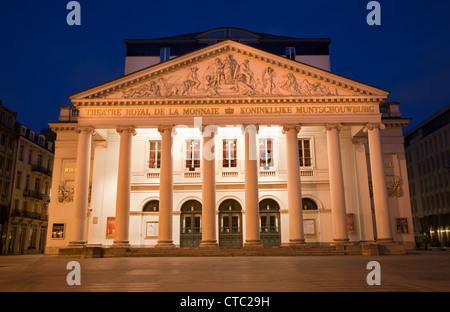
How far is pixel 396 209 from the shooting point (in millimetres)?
32000

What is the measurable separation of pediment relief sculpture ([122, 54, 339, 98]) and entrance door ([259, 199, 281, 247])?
929 cm

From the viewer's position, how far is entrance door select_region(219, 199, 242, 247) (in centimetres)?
3117

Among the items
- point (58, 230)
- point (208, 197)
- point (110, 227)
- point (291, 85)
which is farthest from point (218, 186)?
point (58, 230)

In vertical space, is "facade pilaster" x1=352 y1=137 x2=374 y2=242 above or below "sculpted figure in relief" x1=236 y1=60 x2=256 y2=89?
below

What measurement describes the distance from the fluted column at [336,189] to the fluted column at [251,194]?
5276mm

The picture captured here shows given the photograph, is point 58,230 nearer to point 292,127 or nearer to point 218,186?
point 218,186

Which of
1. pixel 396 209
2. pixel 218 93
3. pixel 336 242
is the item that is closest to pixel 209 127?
pixel 218 93

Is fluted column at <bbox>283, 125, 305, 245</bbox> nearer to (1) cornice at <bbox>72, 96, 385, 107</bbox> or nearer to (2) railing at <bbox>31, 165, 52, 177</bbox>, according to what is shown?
(1) cornice at <bbox>72, 96, 385, 107</bbox>

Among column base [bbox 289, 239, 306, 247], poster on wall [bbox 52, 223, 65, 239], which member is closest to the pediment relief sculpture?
column base [bbox 289, 239, 306, 247]

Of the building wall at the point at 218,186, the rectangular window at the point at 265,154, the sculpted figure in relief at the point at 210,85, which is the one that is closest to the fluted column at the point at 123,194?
the building wall at the point at 218,186

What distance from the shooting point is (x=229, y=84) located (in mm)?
28594

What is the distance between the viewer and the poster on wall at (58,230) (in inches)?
1222
